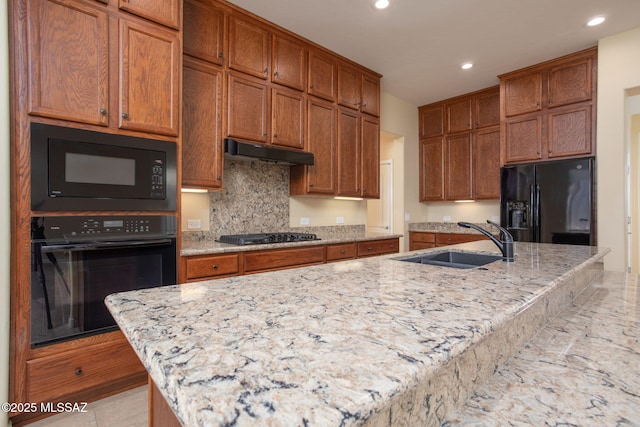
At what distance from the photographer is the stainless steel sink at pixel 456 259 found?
1.77 metres

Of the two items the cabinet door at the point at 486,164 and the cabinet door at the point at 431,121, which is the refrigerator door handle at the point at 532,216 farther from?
the cabinet door at the point at 431,121

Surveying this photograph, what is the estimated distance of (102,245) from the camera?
1812 millimetres

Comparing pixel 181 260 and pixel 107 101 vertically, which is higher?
pixel 107 101

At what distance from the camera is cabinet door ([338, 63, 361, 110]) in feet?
11.5

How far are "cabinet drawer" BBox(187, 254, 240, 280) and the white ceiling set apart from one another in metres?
2.13

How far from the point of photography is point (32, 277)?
160 centimetres

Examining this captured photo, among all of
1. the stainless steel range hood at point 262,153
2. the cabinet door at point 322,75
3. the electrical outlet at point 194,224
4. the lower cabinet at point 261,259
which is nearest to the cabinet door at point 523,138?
the lower cabinet at point 261,259

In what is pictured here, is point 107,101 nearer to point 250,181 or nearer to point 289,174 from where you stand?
point 250,181

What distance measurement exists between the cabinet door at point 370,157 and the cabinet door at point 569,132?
1.94 m

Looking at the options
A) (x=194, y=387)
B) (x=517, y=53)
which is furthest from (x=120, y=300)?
(x=517, y=53)

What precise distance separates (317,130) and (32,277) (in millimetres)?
2547

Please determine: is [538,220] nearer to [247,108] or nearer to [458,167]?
[458,167]

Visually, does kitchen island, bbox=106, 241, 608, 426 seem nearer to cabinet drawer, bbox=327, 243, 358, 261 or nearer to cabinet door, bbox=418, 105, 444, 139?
cabinet drawer, bbox=327, 243, 358, 261

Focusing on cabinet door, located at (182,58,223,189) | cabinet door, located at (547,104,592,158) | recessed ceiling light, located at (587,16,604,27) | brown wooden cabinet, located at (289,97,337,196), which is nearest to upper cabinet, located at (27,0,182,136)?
cabinet door, located at (182,58,223,189)
